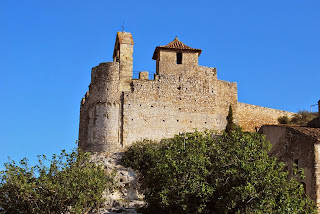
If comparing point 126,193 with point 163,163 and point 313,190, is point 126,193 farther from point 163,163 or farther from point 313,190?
point 313,190

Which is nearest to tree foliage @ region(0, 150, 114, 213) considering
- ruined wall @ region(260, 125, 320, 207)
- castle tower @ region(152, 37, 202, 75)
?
ruined wall @ region(260, 125, 320, 207)

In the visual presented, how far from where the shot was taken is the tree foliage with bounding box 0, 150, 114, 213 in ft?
91.5

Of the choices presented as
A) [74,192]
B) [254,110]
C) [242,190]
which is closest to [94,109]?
[254,110]

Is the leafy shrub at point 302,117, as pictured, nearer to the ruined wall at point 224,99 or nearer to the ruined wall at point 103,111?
the ruined wall at point 224,99

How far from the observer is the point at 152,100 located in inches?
1813

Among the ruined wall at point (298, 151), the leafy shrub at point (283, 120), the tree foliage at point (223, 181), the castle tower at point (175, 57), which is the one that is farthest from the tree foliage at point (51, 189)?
the leafy shrub at point (283, 120)

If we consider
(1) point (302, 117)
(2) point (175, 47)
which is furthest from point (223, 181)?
(1) point (302, 117)

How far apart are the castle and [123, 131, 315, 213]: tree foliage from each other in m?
15.0

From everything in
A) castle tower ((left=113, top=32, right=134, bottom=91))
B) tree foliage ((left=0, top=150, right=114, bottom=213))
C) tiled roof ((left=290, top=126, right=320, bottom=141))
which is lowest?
tree foliage ((left=0, top=150, right=114, bottom=213))

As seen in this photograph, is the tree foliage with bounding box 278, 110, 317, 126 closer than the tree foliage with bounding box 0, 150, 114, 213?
No

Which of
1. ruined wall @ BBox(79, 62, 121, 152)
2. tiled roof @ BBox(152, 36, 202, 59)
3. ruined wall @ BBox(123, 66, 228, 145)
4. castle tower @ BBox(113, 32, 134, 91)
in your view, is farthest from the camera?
tiled roof @ BBox(152, 36, 202, 59)

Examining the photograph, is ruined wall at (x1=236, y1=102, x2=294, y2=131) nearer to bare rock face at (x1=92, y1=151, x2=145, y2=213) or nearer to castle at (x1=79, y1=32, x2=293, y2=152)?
castle at (x1=79, y1=32, x2=293, y2=152)

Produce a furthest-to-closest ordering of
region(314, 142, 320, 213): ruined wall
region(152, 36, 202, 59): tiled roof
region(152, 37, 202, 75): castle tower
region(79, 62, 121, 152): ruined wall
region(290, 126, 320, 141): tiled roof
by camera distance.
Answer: region(152, 36, 202, 59): tiled roof → region(152, 37, 202, 75): castle tower → region(79, 62, 121, 152): ruined wall → region(290, 126, 320, 141): tiled roof → region(314, 142, 320, 213): ruined wall

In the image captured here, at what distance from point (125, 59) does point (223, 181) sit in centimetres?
2143
